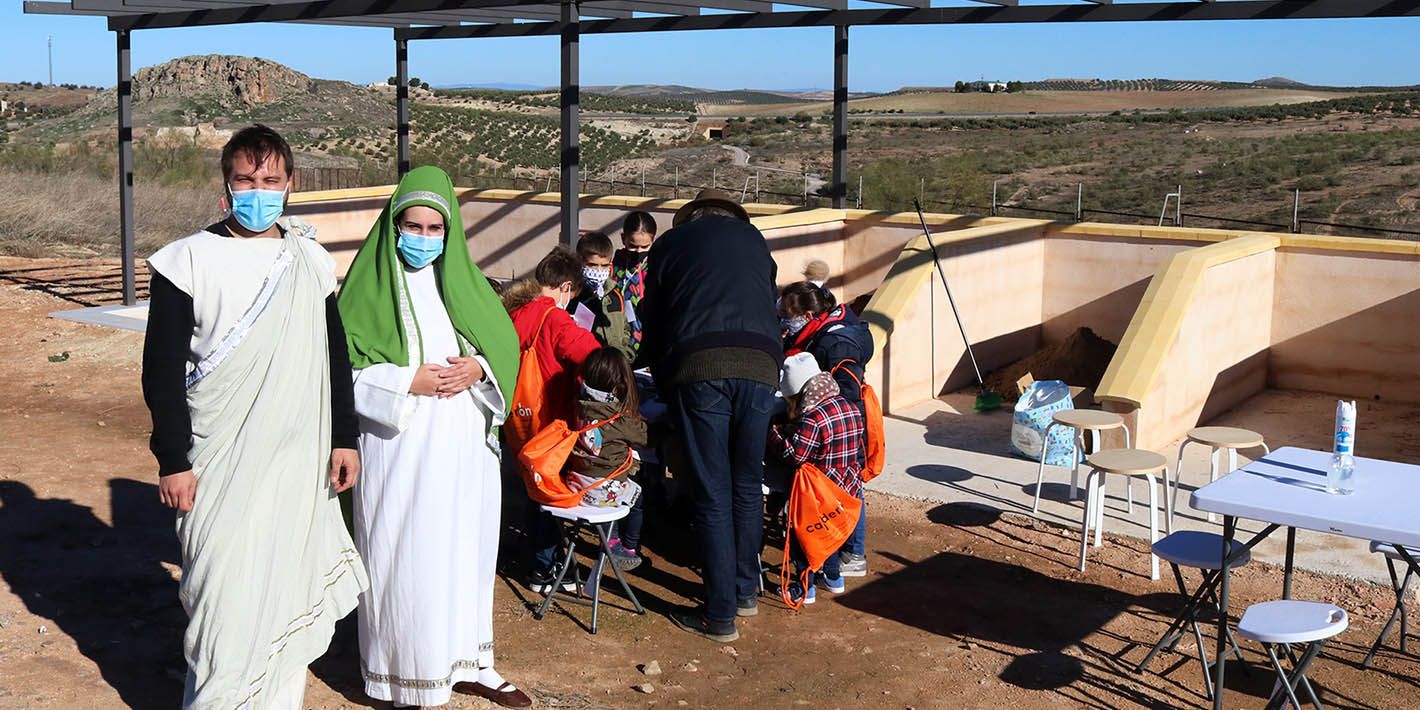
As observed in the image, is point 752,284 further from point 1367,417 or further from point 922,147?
point 922,147

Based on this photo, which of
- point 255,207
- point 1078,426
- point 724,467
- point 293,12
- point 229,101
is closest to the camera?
point 255,207

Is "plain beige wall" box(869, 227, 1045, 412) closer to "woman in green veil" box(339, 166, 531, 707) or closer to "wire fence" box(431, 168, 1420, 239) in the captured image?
"woman in green veil" box(339, 166, 531, 707)

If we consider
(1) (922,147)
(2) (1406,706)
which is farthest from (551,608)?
(1) (922,147)

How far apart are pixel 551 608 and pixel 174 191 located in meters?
19.6

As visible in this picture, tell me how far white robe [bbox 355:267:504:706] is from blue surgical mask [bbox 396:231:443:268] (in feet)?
0.22

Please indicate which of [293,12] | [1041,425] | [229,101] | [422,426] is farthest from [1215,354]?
[229,101]

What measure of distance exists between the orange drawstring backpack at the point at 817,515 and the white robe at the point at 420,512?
5.22 feet

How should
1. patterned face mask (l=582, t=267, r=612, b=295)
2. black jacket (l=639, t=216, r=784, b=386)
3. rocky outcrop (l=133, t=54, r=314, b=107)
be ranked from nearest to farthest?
black jacket (l=639, t=216, r=784, b=386)
patterned face mask (l=582, t=267, r=612, b=295)
rocky outcrop (l=133, t=54, r=314, b=107)

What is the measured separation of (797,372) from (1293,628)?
2201 millimetres

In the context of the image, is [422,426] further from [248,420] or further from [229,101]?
[229,101]

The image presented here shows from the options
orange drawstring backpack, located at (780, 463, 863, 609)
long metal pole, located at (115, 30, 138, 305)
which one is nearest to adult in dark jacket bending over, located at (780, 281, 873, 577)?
orange drawstring backpack, located at (780, 463, 863, 609)

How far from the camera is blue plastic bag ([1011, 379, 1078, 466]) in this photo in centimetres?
838

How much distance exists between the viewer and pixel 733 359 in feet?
17.3

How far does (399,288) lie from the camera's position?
4.36 meters
